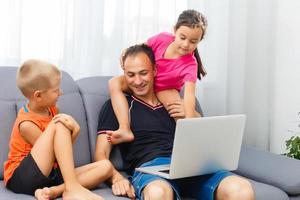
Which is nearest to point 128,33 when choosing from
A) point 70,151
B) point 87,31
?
point 87,31

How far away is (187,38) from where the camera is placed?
206cm

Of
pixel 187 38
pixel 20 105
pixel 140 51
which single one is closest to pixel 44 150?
pixel 20 105

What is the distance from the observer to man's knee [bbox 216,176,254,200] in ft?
5.88

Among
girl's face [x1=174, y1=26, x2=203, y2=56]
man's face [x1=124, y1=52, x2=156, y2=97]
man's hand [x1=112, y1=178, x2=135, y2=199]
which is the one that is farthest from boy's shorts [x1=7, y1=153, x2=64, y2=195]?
girl's face [x1=174, y1=26, x2=203, y2=56]

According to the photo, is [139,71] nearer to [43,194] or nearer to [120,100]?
[120,100]

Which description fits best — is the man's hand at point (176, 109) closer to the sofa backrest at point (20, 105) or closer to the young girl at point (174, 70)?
the young girl at point (174, 70)

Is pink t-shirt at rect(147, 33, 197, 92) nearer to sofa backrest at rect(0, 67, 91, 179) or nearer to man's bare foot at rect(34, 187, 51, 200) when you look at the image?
sofa backrest at rect(0, 67, 91, 179)

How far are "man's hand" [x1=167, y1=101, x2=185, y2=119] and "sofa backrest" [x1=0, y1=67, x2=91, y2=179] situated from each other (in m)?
0.39

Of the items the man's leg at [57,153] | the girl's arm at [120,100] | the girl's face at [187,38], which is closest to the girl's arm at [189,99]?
the girl's face at [187,38]

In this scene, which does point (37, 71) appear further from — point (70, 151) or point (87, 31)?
point (87, 31)

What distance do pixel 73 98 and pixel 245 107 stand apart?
3.95ft

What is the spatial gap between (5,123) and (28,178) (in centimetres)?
36

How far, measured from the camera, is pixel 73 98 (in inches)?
87.4

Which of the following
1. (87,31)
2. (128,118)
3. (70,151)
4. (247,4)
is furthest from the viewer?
(247,4)
